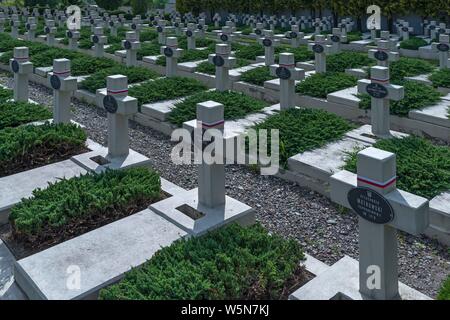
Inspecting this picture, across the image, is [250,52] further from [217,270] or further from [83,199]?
[217,270]

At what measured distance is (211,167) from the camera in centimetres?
520

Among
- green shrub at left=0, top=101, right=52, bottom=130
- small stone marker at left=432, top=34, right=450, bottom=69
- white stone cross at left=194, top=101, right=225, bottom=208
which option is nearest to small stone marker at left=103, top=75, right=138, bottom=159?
white stone cross at left=194, top=101, right=225, bottom=208

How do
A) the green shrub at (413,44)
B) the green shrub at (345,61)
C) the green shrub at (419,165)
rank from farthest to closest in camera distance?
1. the green shrub at (413,44)
2. the green shrub at (345,61)
3. the green shrub at (419,165)

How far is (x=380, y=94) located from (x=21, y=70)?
6.38 meters

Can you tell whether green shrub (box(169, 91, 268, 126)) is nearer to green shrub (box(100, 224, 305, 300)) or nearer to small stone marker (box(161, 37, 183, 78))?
small stone marker (box(161, 37, 183, 78))

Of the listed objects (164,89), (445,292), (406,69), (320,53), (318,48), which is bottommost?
(445,292)

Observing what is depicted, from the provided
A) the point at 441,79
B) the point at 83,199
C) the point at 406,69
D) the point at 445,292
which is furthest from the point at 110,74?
the point at 445,292

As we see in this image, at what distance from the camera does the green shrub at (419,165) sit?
595 centimetres

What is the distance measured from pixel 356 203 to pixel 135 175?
121 inches

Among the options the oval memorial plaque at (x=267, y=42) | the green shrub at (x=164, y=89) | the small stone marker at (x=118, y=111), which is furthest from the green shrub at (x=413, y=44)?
the small stone marker at (x=118, y=111)

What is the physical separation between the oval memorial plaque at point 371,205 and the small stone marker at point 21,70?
723 cm

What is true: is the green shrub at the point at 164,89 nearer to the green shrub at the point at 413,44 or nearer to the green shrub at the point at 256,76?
the green shrub at the point at 256,76

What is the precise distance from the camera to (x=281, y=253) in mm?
4348
